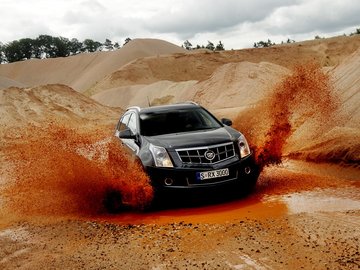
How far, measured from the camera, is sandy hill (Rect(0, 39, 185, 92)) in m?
90.3

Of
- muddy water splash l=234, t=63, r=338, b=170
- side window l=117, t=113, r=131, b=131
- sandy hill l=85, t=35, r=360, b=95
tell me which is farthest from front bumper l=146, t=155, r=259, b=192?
sandy hill l=85, t=35, r=360, b=95

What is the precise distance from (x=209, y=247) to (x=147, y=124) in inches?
150

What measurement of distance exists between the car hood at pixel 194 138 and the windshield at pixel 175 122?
31cm

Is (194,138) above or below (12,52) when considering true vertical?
below

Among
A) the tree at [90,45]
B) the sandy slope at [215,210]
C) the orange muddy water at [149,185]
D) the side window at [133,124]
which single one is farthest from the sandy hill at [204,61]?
the tree at [90,45]

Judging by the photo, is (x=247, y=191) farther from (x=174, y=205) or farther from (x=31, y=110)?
(x=31, y=110)

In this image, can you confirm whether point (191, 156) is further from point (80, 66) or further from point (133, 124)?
point (80, 66)

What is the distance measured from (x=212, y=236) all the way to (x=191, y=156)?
6.37 ft

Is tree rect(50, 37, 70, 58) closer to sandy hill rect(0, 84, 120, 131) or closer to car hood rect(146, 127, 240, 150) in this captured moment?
sandy hill rect(0, 84, 120, 131)

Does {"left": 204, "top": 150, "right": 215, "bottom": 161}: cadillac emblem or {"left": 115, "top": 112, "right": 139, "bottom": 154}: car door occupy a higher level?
{"left": 115, "top": 112, "right": 139, "bottom": 154}: car door

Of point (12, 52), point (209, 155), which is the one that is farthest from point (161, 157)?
point (12, 52)

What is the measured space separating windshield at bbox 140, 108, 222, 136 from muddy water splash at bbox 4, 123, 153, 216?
0.67 meters

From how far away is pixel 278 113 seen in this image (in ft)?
40.7

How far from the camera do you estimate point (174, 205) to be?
343 inches
